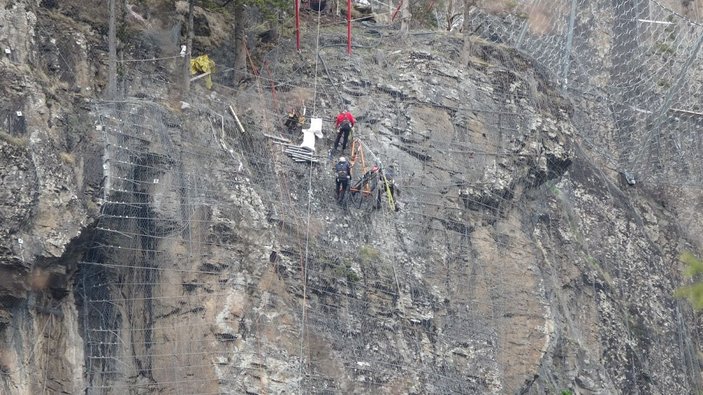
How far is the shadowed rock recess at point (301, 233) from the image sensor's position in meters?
25.3

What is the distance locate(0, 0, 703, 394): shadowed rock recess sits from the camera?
995 inches

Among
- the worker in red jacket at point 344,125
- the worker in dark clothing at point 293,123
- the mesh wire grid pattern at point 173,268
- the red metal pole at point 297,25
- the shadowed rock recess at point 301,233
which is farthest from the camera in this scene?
the red metal pole at point 297,25

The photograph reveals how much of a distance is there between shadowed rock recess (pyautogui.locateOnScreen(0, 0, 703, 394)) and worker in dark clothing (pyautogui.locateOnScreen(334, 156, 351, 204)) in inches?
14.7

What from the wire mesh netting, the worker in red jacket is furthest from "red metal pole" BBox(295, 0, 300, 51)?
the wire mesh netting

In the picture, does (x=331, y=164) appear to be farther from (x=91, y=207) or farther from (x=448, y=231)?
(x=91, y=207)

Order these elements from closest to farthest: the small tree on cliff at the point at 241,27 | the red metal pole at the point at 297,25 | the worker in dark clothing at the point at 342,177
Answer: the worker in dark clothing at the point at 342,177
the small tree on cliff at the point at 241,27
the red metal pole at the point at 297,25

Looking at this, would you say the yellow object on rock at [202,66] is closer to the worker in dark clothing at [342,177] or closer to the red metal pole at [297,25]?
the red metal pole at [297,25]

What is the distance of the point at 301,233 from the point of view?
27.6m

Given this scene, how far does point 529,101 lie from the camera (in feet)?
108

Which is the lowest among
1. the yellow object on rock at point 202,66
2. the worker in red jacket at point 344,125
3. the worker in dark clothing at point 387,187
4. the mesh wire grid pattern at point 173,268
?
the mesh wire grid pattern at point 173,268

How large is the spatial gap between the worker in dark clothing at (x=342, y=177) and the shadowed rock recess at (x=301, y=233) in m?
0.37

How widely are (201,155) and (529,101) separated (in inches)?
352

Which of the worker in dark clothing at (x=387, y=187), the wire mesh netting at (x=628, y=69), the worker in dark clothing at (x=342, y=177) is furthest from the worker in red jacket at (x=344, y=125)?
the wire mesh netting at (x=628, y=69)

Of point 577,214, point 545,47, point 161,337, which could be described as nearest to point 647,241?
point 577,214
